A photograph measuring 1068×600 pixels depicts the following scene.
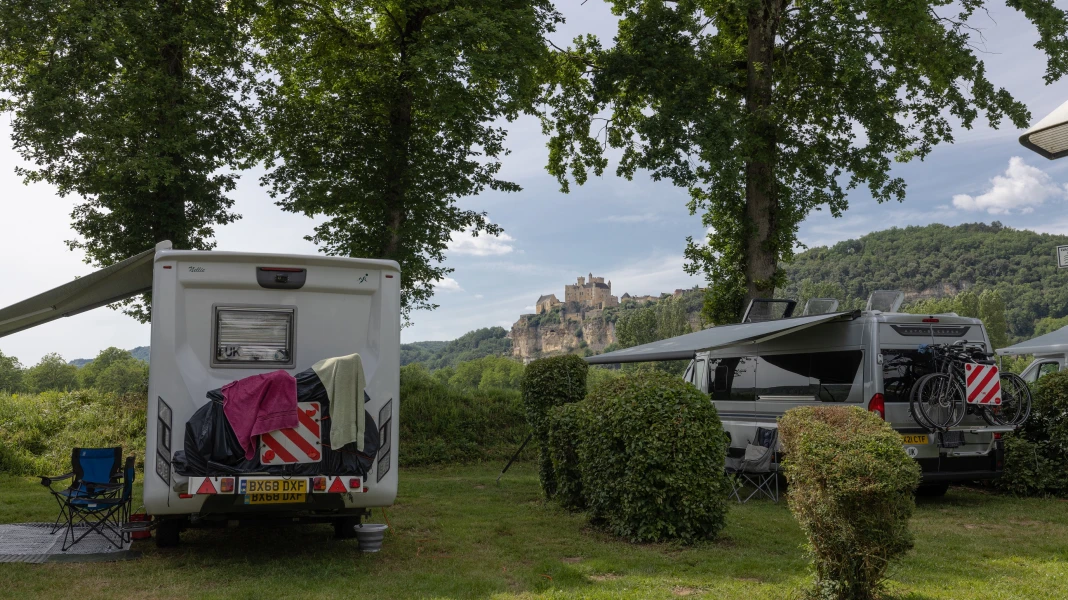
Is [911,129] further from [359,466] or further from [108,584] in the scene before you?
[108,584]

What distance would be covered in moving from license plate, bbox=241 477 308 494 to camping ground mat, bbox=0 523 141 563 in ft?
5.24

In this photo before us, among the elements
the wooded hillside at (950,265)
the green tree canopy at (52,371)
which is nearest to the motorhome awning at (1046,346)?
the green tree canopy at (52,371)

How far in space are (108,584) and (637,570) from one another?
3.72m

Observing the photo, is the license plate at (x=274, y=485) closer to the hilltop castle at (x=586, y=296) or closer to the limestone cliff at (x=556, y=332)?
the limestone cliff at (x=556, y=332)

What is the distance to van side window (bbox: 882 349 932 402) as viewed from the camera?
27.8 feet

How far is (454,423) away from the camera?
1622 cm

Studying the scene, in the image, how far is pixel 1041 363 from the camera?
46.9 feet

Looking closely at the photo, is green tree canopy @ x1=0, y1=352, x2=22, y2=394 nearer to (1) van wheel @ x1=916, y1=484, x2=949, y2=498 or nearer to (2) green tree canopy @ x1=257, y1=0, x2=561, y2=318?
(2) green tree canopy @ x1=257, y1=0, x2=561, y2=318

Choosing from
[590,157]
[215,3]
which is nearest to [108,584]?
[215,3]

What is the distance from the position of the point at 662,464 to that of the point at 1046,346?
12247 millimetres

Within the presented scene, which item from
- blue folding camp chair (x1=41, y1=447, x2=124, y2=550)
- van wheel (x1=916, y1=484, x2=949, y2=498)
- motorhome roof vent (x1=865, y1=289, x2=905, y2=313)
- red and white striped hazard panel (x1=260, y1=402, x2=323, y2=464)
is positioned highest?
motorhome roof vent (x1=865, y1=289, x2=905, y2=313)

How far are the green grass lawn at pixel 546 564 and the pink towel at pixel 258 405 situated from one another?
1053mm

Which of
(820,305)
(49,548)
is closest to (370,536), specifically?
(49,548)

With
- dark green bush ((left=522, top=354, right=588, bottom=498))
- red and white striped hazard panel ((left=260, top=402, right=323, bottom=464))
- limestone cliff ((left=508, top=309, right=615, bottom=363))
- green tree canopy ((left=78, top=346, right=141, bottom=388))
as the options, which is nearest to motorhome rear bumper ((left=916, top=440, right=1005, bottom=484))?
dark green bush ((left=522, top=354, right=588, bottom=498))
